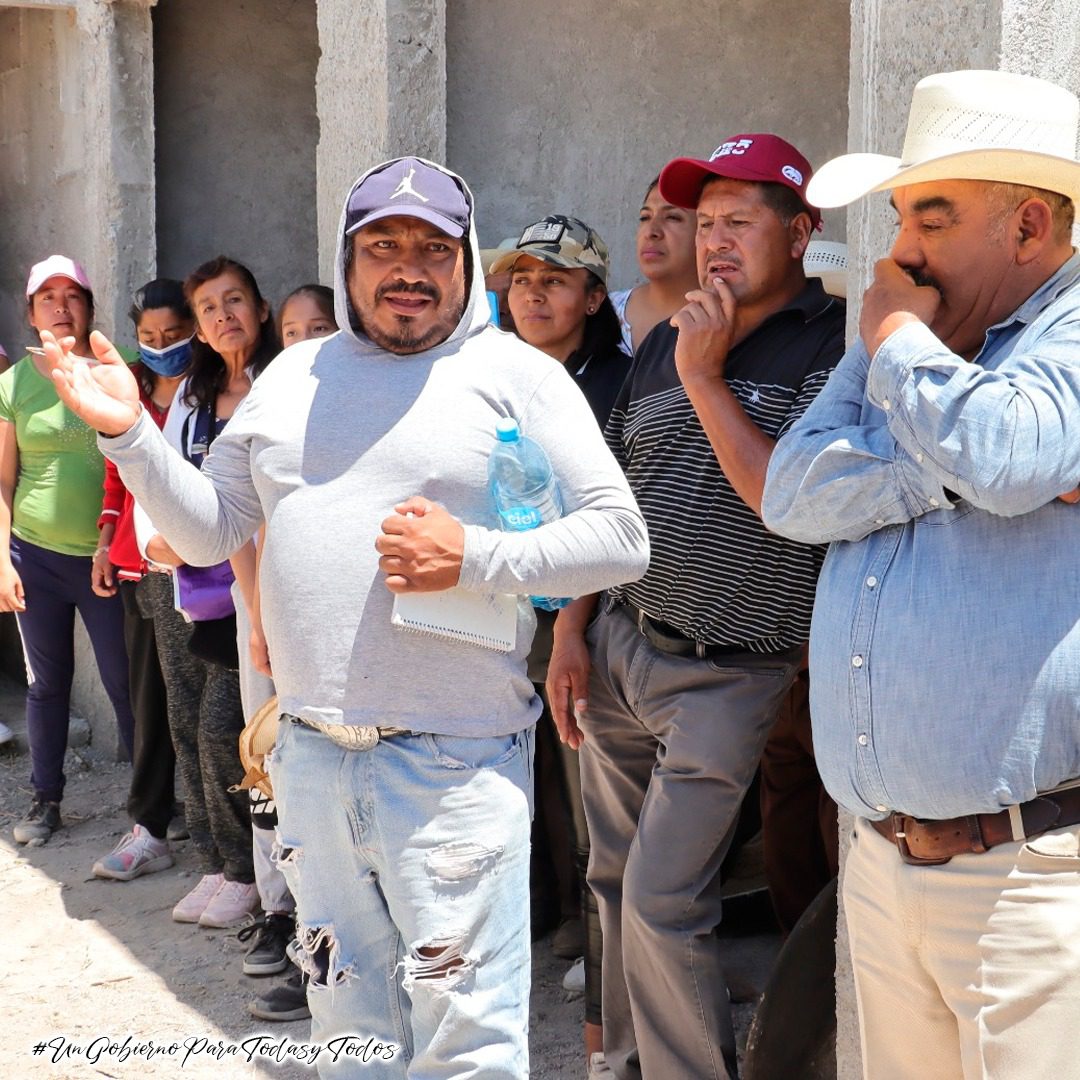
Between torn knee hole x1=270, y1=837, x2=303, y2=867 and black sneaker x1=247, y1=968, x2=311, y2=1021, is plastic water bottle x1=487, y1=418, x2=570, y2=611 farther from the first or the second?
black sneaker x1=247, y1=968, x2=311, y2=1021

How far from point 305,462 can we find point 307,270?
4.53 meters

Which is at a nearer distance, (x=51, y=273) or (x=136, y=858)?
(x=136, y=858)

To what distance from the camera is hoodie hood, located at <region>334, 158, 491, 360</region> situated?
277 cm

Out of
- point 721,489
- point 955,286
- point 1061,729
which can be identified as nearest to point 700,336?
point 721,489

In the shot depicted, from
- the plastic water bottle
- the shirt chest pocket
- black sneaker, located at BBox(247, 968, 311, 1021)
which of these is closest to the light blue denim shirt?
the shirt chest pocket

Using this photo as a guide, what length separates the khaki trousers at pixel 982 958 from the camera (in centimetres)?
205

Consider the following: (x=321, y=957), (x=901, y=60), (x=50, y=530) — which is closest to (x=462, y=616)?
(x=321, y=957)

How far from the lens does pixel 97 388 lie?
2.57 metres

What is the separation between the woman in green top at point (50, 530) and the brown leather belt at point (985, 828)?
4.26 metres

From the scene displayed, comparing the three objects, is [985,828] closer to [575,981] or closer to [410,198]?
[410,198]

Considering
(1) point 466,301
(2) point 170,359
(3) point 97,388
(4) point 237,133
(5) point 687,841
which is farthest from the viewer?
(4) point 237,133

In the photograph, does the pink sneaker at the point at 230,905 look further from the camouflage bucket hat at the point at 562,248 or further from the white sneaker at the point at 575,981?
the camouflage bucket hat at the point at 562,248

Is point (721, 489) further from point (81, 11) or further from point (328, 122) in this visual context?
point (81, 11)

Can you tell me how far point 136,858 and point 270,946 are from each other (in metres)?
1.12
